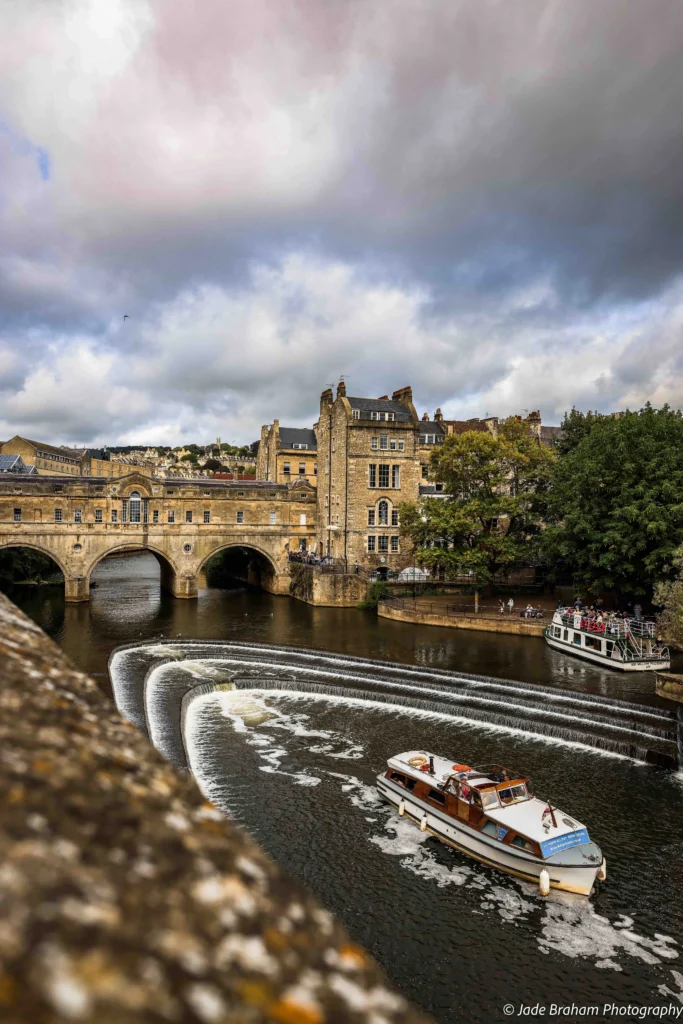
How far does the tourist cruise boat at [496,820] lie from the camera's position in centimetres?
1368

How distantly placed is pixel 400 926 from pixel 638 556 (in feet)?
90.6

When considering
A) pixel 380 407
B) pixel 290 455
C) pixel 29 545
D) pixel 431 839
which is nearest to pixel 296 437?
pixel 290 455

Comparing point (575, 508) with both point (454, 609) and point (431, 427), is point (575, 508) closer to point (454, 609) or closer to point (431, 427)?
point (454, 609)

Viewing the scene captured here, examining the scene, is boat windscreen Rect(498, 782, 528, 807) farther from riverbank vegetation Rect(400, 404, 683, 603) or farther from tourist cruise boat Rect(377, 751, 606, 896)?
riverbank vegetation Rect(400, 404, 683, 603)

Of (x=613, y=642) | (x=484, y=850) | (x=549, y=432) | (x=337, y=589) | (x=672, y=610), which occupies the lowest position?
(x=484, y=850)

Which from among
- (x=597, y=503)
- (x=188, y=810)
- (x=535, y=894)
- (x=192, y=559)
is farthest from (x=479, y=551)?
(x=188, y=810)

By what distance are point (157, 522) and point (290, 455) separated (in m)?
23.1

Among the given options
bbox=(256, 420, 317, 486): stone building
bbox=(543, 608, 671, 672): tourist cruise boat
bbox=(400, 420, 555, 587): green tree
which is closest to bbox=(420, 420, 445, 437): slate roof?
bbox=(256, 420, 317, 486): stone building

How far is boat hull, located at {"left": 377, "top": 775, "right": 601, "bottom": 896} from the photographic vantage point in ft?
44.2

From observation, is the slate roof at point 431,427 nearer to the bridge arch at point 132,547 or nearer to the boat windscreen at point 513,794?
the bridge arch at point 132,547

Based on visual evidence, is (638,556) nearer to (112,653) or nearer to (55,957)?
(112,653)

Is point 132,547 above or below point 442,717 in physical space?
above

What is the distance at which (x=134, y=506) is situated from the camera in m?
49.8

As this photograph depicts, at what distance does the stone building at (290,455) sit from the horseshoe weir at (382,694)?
130ft
